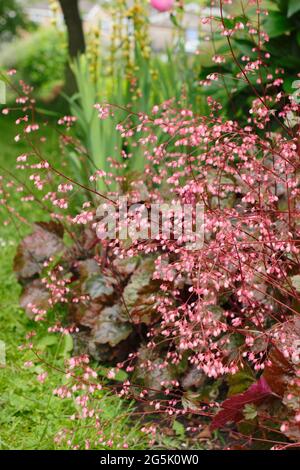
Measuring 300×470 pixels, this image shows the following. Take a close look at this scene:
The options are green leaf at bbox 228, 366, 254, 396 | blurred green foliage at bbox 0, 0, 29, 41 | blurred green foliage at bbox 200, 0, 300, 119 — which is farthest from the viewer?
blurred green foliage at bbox 0, 0, 29, 41

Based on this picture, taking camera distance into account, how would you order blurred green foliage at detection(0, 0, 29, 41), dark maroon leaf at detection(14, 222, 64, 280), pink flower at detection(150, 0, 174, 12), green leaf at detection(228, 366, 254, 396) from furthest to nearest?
1. blurred green foliage at detection(0, 0, 29, 41)
2. pink flower at detection(150, 0, 174, 12)
3. dark maroon leaf at detection(14, 222, 64, 280)
4. green leaf at detection(228, 366, 254, 396)

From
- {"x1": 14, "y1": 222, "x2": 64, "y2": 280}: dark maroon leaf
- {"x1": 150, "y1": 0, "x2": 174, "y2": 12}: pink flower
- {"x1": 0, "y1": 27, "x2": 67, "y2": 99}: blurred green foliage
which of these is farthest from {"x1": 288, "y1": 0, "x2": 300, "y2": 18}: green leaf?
{"x1": 0, "y1": 27, "x2": 67, "y2": 99}: blurred green foliage

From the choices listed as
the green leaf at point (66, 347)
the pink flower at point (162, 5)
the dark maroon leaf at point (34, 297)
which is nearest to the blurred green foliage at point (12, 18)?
the pink flower at point (162, 5)

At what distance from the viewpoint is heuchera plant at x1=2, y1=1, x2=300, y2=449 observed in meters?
2.29

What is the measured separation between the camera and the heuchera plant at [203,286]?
229 centimetres

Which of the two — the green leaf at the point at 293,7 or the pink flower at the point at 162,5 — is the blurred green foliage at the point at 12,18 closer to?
the pink flower at the point at 162,5

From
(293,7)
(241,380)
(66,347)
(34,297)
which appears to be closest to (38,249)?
(34,297)

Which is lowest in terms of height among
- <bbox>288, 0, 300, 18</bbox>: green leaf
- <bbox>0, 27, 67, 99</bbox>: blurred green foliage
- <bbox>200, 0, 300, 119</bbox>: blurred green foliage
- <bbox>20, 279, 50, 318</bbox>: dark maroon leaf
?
<bbox>20, 279, 50, 318</bbox>: dark maroon leaf

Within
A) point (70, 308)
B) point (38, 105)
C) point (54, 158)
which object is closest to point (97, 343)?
point (70, 308)

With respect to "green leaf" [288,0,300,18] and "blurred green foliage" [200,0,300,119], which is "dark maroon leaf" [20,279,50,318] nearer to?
"blurred green foliage" [200,0,300,119]

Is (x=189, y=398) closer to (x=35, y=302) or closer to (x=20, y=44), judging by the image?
(x=35, y=302)

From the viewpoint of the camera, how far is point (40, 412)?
2898 mm

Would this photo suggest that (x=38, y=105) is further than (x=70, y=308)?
Yes
